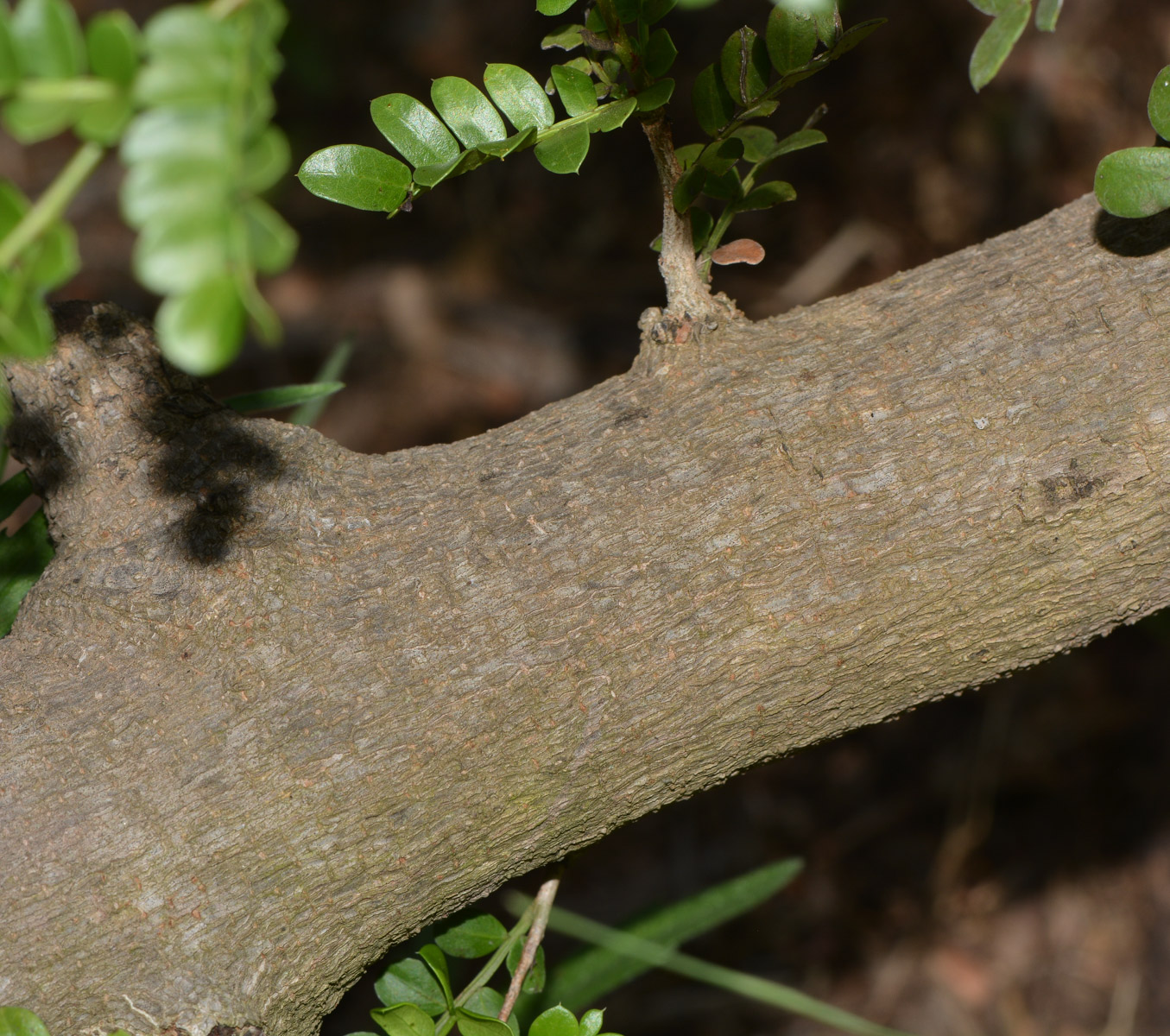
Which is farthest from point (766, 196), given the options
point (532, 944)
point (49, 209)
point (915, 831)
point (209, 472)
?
point (915, 831)

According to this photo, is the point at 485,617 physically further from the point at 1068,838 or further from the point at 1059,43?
the point at 1059,43

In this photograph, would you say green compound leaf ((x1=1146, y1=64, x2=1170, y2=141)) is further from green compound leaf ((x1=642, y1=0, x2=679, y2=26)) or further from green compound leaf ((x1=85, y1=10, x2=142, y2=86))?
green compound leaf ((x1=85, y1=10, x2=142, y2=86))

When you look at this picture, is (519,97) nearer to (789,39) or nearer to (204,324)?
(789,39)

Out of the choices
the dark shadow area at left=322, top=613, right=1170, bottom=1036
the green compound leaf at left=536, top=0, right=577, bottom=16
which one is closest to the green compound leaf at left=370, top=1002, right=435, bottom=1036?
the green compound leaf at left=536, top=0, right=577, bottom=16

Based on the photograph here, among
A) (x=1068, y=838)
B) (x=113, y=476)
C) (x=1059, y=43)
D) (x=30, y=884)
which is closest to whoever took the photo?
(x=30, y=884)

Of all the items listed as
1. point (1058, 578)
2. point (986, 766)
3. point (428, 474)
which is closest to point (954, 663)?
point (1058, 578)

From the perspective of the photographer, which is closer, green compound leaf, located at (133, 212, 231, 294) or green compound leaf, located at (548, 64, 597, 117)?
green compound leaf, located at (133, 212, 231, 294)
